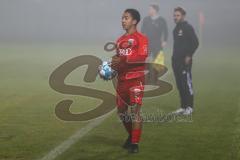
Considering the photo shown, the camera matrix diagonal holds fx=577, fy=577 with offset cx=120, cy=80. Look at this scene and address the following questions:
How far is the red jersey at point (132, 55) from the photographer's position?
25.5 ft

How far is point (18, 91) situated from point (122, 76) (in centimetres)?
656

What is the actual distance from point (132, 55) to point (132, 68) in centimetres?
22

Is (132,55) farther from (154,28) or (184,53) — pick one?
(154,28)

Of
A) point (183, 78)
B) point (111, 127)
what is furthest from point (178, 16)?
point (111, 127)

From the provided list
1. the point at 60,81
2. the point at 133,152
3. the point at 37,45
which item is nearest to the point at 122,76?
the point at 133,152

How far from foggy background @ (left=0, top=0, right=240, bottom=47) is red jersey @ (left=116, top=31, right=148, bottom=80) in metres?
24.9

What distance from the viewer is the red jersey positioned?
7.77m

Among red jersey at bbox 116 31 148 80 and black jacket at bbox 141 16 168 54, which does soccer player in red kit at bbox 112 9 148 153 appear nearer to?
red jersey at bbox 116 31 148 80

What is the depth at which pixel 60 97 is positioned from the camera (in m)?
13.4

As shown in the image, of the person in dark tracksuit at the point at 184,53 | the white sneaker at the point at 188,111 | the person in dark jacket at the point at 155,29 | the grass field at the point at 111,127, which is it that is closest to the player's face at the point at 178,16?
the person in dark tracksuit at the point at 184,53

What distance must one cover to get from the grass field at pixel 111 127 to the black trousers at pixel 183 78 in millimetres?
343

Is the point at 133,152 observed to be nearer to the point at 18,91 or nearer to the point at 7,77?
the point at 18,91

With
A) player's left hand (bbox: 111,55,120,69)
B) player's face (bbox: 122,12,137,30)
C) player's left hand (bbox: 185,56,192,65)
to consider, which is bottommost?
player's left hand (bbox: 185,56,192,65)

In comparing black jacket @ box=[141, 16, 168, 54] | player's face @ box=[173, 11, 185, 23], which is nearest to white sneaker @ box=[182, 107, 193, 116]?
player's face @ box=[173, 11, 185, 23]
